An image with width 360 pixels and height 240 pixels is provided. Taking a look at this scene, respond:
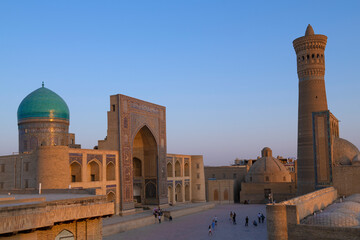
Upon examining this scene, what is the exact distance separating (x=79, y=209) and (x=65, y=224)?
A: 1.47 feet

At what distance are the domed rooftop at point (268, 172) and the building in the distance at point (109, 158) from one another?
7.42 m

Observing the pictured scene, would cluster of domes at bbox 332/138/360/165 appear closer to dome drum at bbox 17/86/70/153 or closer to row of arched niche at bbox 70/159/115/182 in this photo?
row of arched niche at bbox 70/159/115/182

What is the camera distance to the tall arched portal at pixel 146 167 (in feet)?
109

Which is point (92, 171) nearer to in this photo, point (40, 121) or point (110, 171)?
point (110, 171)

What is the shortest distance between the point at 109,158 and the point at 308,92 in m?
19.9

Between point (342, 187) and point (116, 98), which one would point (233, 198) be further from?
point (116, 98)

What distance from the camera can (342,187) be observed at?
30453 mm

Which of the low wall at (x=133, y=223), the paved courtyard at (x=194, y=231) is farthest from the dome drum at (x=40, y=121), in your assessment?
the paved courtyard at (x=194, y=231)

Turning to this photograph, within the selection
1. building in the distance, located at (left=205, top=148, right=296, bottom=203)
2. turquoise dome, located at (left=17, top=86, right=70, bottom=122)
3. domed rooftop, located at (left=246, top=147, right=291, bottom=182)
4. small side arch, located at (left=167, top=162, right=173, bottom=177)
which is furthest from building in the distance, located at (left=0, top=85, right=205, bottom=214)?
domed rooftop, located at (left=246, top=147, right=291, bottom=182)

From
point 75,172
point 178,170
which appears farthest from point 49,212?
point 178,170

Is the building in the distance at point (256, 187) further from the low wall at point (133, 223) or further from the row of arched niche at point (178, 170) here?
the low wall at point (133, 223)

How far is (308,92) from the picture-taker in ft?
115

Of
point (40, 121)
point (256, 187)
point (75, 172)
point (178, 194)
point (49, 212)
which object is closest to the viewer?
point (49, 212)

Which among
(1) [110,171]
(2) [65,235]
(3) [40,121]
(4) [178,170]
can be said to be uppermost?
(3) [40,121]
